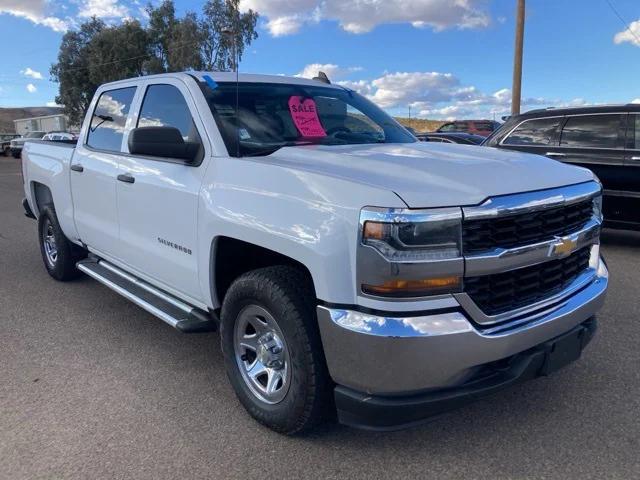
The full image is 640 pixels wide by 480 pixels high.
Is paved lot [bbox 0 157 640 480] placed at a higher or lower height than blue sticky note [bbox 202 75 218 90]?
lower

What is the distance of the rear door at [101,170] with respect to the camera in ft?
14.3

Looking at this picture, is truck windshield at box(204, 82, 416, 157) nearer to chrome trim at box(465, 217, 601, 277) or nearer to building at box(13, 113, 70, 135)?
chrome trim at box(465, 217, 601, 277)

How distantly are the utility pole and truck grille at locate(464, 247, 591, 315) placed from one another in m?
14.3

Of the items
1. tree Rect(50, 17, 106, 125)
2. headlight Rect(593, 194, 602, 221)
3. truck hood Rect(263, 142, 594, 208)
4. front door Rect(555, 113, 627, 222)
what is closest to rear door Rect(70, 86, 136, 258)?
truck hood Rect(263, 142, 594, 208)

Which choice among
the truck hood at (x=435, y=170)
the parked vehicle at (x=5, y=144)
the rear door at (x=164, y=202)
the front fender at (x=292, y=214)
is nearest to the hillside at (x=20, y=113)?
the parked vehicle at (x=5, y=144)

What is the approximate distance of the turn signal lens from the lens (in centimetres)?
233

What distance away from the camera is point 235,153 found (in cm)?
323

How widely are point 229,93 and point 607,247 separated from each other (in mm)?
5979

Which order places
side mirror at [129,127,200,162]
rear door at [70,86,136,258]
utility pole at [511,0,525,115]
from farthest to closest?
utility pole at [511,0,525,115], rear door at [70,86,136,258], side mirror at [129,127,200,162]

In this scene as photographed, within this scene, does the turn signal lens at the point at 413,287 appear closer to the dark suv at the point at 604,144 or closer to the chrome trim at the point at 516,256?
the chrome trim at the point at 516,256

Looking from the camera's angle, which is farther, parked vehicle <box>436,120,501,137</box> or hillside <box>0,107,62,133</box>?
hillside <box>0,107,62,133</box>

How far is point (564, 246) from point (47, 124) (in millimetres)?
69627

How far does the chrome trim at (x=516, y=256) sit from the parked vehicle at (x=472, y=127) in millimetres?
22120

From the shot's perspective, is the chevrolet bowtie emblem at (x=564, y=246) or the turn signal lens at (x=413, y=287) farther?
the chevrolet bowtie emblem at (x=564, y=246)
